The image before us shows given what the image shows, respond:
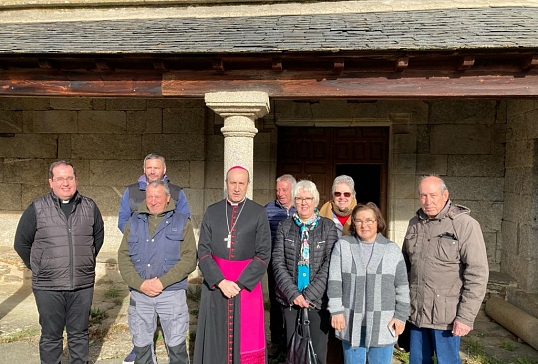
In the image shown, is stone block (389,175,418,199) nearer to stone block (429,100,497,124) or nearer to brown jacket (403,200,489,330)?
stone block (429,100,497,124)

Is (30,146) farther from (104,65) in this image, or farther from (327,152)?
(327,152)

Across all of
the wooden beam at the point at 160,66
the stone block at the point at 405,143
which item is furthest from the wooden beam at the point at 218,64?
the stone block at the point at 405,143

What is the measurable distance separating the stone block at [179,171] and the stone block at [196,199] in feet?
0.35

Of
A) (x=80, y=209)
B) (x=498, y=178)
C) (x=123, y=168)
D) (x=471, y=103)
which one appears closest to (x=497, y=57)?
(x=471, y=103)

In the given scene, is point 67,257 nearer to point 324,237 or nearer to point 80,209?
point 80,209

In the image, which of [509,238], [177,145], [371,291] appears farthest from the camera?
[177,145]

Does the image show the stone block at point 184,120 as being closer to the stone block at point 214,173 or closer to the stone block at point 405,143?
the stone block at point 214,173

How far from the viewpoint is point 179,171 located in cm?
596

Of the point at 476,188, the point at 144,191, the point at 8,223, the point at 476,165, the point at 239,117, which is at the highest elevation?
the point at 239,117

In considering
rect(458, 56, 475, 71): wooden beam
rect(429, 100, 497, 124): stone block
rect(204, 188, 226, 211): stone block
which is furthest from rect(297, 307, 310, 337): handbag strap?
rect(429, 100, 497, 124): stone block

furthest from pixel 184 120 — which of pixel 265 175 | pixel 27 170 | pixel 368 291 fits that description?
pixel 368 291

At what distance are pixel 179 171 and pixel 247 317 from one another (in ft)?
11.5

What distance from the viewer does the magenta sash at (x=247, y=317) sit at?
2.84 metres

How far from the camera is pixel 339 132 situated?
5945 mm
